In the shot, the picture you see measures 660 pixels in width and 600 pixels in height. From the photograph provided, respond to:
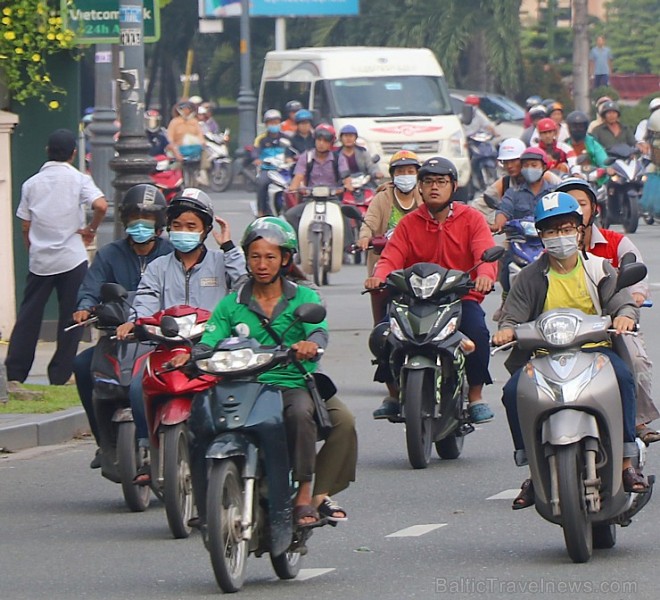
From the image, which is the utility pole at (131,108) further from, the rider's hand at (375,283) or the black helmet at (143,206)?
the black helmet at (143,206)

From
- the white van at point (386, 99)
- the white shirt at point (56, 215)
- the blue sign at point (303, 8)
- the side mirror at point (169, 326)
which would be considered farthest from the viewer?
the blue sign at point (303, 8)

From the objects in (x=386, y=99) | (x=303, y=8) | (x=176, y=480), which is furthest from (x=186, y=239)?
(x=303, y=8)

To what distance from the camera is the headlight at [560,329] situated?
24.9 ft

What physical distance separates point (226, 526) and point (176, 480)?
50.9 inches

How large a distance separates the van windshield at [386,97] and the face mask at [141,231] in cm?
2172

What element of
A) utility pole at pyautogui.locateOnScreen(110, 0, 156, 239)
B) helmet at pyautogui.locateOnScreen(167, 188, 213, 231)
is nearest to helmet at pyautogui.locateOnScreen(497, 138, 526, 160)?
utility pole at pyautogui.locateOnScreen(110, 0, 156, 239)

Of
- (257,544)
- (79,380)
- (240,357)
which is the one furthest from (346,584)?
(79,380)

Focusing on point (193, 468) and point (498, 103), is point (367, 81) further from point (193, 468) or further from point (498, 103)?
point (193, 468)

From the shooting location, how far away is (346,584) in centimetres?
743

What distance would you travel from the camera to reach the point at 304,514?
7.36 metres

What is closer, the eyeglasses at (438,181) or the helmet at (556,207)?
the helmet at (556,207)

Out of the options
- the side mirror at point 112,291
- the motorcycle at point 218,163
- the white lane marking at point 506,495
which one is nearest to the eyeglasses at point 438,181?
the white lane marking at point 506,495

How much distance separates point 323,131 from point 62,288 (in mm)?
8623

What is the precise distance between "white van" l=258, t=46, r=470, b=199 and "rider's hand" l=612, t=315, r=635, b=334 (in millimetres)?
22858
